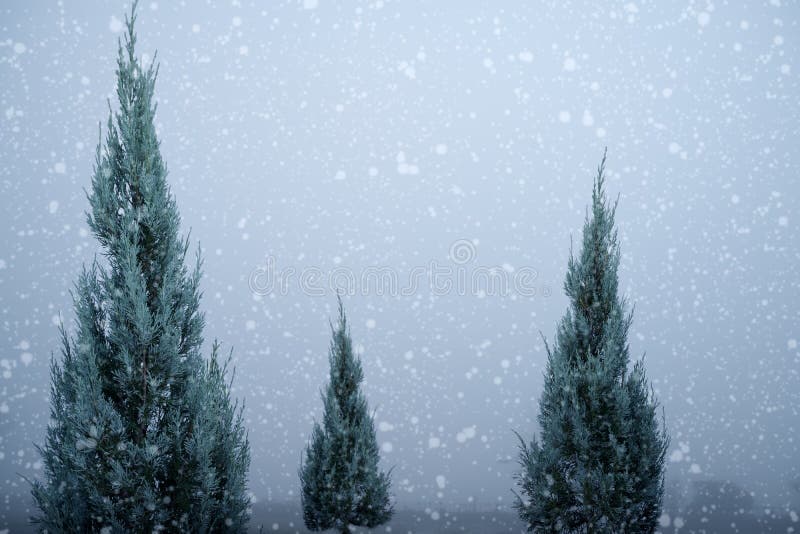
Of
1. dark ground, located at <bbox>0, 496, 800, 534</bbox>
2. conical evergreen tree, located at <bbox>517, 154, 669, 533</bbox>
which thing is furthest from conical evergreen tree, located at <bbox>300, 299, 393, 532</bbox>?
dark ground, located at <bbox>0, 496, 800, 534</bbox>

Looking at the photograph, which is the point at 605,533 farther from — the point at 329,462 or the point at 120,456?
the point at 120,456

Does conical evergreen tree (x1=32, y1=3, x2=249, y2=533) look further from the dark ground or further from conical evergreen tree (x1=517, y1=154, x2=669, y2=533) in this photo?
the dark ground

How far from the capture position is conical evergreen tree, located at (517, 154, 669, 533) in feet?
26.5

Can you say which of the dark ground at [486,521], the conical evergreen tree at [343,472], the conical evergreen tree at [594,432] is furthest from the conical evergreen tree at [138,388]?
the dark ground at [486,521]

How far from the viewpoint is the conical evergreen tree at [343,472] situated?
9852 millimetres

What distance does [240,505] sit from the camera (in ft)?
21.7

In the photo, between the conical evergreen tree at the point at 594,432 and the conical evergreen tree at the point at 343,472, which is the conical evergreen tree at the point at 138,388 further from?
the conical evergreen tree at the point at 594,432

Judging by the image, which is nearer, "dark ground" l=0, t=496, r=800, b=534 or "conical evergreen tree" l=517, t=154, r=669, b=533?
"conical evergreen tree" l=517, t=154, r=669, b=533

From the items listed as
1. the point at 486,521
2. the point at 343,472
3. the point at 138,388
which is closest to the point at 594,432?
the point at 343,472

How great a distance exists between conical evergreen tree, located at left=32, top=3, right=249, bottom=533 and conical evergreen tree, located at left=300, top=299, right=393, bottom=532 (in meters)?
3.36

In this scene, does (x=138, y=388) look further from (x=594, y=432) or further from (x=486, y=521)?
(x=486, y=521)

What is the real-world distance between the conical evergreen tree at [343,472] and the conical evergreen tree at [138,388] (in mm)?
3356

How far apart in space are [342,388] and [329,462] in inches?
57.5

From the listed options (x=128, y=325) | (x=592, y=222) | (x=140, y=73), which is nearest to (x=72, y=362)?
(x=128, y=325)
